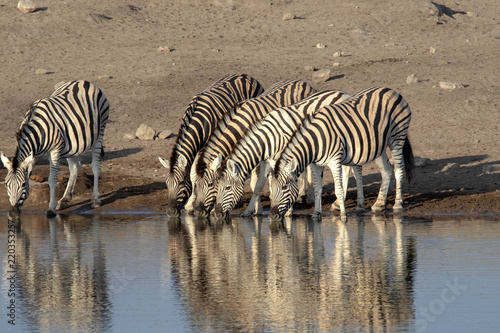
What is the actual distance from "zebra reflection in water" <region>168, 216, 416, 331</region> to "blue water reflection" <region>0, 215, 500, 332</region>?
15 mm

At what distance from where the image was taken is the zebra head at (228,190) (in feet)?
47.3

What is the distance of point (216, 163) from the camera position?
1465 centimetres

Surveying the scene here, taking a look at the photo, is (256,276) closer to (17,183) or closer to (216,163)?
(216,163)

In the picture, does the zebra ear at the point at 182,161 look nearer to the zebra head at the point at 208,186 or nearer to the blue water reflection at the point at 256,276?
the zebra head at the point at 208,186

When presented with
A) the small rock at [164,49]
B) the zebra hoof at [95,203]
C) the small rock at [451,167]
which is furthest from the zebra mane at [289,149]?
the small rock at [164,49]

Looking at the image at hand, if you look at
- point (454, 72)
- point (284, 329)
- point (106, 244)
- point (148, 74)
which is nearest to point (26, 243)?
point (106, 244)

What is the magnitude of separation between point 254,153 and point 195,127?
5.96 ft

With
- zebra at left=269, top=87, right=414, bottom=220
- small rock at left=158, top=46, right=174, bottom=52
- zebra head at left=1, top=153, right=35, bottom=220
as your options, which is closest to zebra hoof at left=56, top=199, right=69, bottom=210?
zebra head at left=1, top=153, right=35, bottom=220

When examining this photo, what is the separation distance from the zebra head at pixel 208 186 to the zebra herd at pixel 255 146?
2 centimetres

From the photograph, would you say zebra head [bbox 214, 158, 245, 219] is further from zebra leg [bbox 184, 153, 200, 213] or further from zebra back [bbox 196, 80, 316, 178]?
zebra leg [bbox 184, 153, 200, 213]

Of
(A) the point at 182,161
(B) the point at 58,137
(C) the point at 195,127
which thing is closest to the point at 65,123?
(B) the point at 58,137

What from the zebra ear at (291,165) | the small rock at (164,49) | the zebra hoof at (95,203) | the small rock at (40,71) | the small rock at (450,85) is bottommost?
the zebra hoof at (95,203)

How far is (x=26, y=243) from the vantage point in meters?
12.4

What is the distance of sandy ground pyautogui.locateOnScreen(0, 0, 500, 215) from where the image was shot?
1773 centimetres
